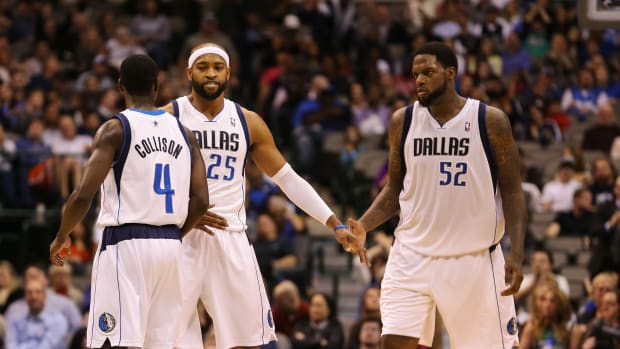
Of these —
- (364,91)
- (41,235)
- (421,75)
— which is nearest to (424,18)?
(364,91)

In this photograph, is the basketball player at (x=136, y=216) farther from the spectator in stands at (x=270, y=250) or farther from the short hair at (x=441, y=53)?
the spectator in stands at (x=270, y=250)

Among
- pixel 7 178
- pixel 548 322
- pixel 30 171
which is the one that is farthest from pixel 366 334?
pixel 7 178

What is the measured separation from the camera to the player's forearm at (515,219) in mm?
8414

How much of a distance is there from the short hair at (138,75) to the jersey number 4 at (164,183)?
508 mm

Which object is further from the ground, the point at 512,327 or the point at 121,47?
the point at 121,47

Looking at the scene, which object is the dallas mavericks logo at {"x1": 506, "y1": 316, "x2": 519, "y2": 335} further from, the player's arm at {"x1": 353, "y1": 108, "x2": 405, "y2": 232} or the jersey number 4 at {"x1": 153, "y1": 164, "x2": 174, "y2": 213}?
the jersey number 4 at {"x1": 153, "y1": 164, "x2": 174, "y2": 213}

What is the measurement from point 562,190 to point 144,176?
980 cm

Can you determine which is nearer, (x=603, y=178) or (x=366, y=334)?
(x=366, y=334)

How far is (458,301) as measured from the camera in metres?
8.55

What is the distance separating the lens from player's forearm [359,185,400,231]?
900cm

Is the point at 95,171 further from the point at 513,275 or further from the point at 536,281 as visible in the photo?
the point at 536,281

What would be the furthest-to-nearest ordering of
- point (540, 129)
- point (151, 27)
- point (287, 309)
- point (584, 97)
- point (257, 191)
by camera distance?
point (151, 27)
point (584, 97)
point (540, 129)
point (257, 191)
point (287, 309)

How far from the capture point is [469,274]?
8.56 m

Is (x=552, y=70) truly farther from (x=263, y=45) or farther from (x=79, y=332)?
(x=79, y=332)
